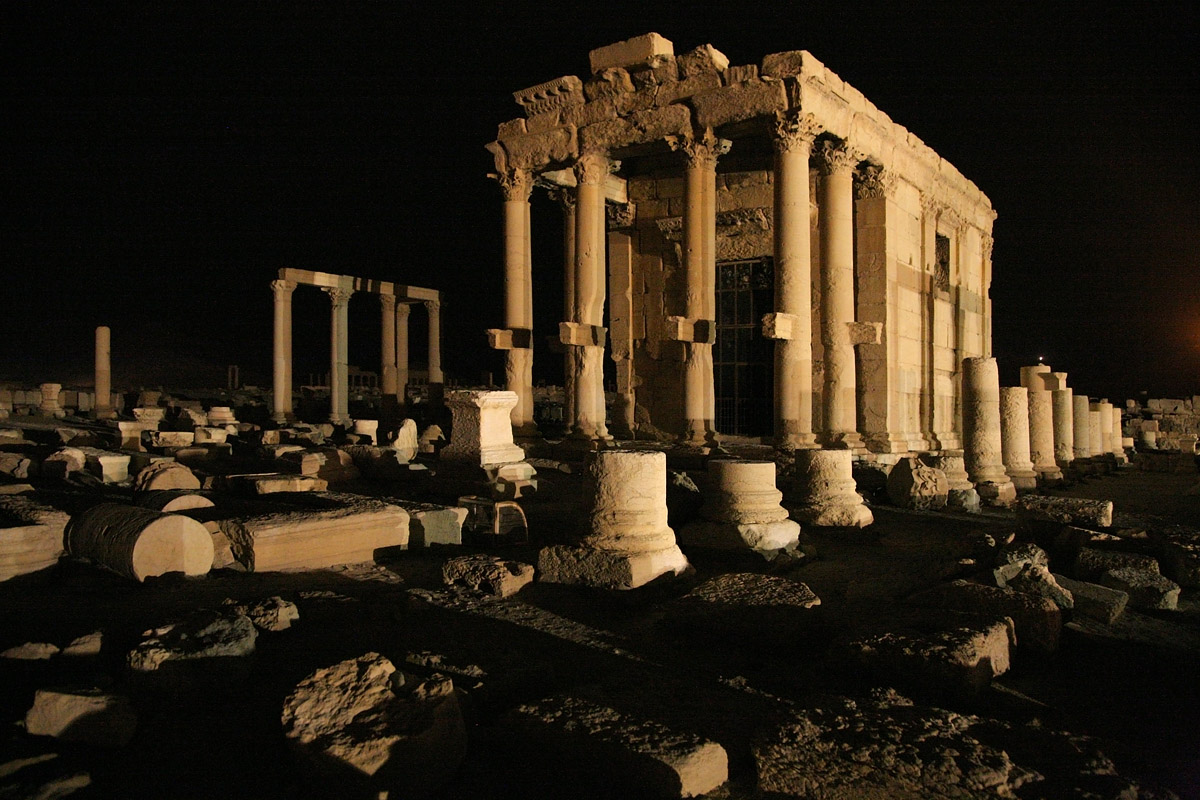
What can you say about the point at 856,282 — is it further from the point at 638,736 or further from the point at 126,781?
the point at 126,781

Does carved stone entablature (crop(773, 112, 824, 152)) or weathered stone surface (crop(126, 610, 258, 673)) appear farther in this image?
carved stone entablature (crop(773, 112, 824, 152))

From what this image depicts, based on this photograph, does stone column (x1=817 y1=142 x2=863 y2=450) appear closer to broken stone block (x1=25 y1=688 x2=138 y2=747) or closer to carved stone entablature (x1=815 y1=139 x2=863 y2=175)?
carved stone entablature (x1=815 y1=139 x2=863 y2=175)

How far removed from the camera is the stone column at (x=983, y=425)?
1288 centimetres

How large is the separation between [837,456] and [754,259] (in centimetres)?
884

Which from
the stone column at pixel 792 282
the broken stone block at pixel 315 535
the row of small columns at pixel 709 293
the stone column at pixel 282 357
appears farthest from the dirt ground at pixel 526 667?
the stone column at pixel 282 357

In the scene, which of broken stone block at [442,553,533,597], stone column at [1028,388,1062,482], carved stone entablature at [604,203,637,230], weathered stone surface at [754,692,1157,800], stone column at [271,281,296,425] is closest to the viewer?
weathered stone surface at [754,692,1157,800]

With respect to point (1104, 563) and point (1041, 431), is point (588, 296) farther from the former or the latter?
point (1104, 563)

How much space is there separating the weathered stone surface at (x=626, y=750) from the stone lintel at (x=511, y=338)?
12.9 metres

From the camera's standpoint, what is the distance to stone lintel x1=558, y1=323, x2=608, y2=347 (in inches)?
607

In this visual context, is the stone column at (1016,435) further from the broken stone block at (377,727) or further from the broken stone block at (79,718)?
the broken stone block at (79,718)

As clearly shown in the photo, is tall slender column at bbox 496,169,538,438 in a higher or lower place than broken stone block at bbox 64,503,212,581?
higher

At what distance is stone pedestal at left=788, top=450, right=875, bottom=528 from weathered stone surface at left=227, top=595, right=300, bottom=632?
6.49 m

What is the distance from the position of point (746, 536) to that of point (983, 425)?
6.98 m

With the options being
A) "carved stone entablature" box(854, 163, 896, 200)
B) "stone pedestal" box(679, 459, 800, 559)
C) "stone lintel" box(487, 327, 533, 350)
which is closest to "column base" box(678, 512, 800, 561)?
"stone pedestal" box(679, 459, 800, 559)
